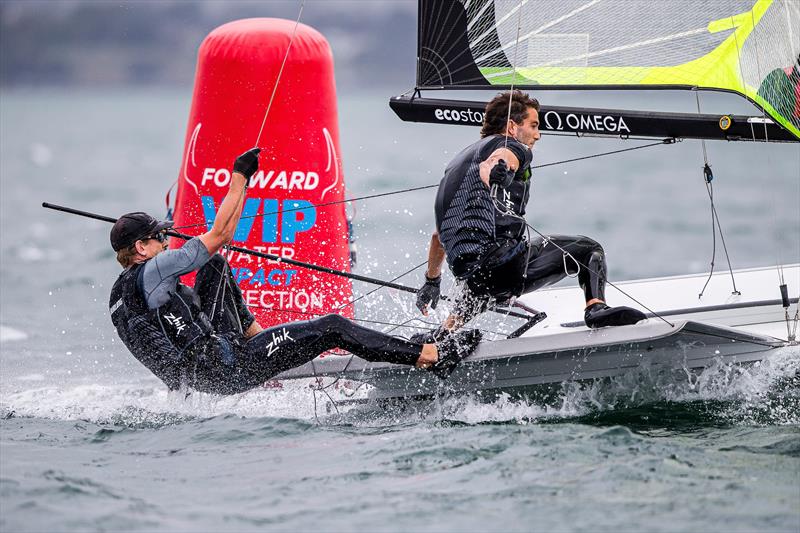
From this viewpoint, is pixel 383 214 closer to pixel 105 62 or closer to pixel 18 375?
pixel 18 375

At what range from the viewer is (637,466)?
393 centimetres

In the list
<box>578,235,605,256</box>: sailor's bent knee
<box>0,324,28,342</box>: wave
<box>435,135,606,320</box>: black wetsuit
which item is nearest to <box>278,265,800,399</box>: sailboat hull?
<box>435,135,606,320</box>: black wetsuit

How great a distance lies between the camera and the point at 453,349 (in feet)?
15.6

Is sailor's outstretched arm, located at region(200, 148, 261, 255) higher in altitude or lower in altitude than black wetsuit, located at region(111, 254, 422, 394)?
higher

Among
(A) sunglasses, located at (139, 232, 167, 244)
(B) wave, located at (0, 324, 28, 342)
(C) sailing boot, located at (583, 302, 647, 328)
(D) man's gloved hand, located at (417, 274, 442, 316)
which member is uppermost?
(A) sunglasses, located at (139, 232, 167, 244)

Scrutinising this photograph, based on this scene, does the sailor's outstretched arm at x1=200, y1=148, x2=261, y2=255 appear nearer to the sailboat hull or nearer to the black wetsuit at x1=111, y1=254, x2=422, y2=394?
the black wetsuit at x1=111, y1=254, x2=422, y2=394

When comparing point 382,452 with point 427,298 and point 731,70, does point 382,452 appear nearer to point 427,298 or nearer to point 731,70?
point 427,298

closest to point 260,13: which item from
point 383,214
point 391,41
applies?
point 391,41

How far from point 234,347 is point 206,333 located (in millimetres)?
126

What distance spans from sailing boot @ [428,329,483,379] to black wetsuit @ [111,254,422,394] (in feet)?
0.32

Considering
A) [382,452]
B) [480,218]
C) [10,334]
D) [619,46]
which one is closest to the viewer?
[382,452]

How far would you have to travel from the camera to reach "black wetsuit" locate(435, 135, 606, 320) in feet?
16.0

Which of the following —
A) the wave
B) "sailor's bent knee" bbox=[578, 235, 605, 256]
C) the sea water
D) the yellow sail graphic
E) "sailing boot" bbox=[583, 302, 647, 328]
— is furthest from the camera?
the wave

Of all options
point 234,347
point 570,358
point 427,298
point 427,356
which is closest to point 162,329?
Result: point 234,347
